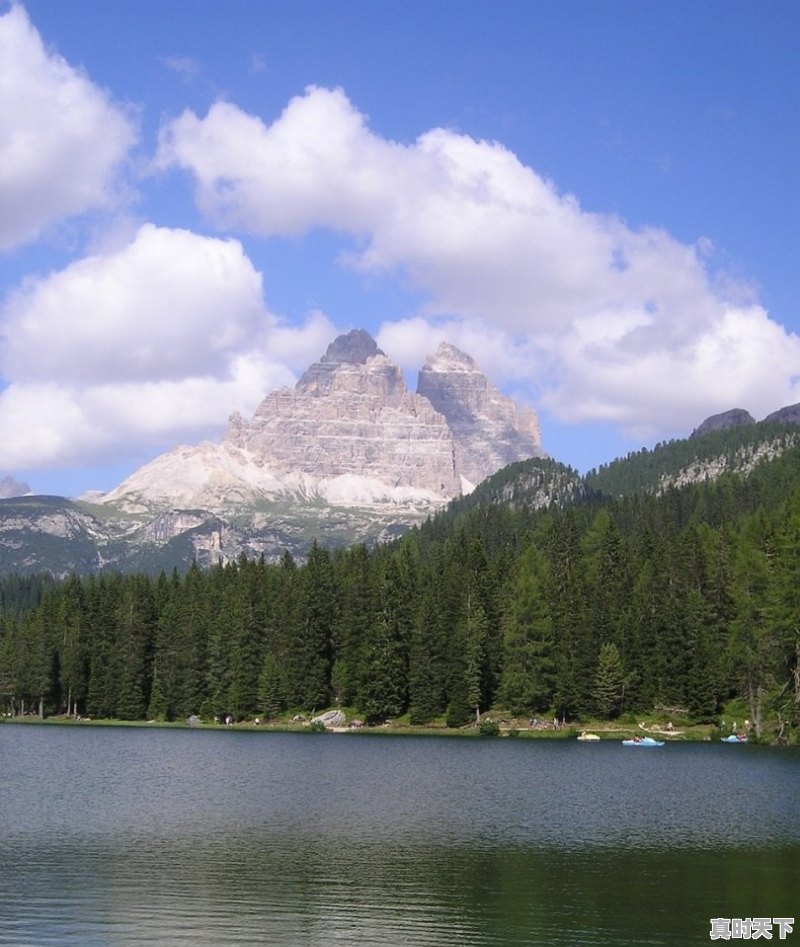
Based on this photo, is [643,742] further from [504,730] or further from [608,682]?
[504,730]

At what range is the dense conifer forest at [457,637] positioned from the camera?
13975 centimetres

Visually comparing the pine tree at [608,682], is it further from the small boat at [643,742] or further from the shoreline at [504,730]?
the small boat at [643,742]

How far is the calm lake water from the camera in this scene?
41.0 m

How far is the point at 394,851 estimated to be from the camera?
55.4 metres

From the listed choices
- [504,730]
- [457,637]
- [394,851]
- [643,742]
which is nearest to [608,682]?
[504,730]

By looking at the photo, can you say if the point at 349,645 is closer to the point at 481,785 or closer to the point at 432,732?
the point at 432,732

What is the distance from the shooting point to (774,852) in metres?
54.9

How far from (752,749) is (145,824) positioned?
7014 centimetres

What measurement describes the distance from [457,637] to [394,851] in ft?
316

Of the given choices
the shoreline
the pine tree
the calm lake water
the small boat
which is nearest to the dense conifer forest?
the pine tree

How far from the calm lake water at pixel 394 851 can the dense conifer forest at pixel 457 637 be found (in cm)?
3886

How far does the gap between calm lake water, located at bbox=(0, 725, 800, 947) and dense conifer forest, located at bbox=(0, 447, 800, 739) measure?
38863 mm

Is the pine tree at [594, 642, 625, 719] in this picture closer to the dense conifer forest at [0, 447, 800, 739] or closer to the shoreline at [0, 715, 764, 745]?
the dense conifer forest at [0, 447, 800, 739]

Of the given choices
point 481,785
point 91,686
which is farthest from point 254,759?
point 91,686
